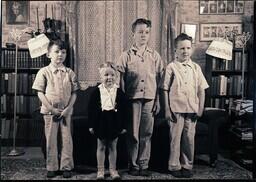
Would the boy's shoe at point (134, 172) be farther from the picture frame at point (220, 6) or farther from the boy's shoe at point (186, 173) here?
the picture frame at point (220, 6)

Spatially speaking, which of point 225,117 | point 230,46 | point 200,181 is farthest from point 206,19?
point 200,181

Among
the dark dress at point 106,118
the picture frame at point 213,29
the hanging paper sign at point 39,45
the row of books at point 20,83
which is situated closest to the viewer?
the dark dress at point 106,118

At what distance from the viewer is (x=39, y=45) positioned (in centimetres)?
395

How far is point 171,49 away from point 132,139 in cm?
124

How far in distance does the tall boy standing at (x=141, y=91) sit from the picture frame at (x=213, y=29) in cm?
129

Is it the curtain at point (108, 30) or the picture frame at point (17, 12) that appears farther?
the picture frame at point (17, 12)

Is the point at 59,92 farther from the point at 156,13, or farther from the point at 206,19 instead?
the point at 206,19

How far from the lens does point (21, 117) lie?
4.69 m

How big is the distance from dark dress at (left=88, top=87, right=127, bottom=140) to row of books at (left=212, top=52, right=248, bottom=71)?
65.2 inches

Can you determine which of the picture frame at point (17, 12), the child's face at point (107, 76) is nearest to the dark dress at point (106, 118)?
the child's face at point (107, 76)

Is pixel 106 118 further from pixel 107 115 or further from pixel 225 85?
pixel 225 85

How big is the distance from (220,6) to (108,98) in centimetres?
227

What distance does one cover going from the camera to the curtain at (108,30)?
13.8ft

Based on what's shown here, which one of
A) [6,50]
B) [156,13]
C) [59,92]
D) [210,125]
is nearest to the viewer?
[59,92]
